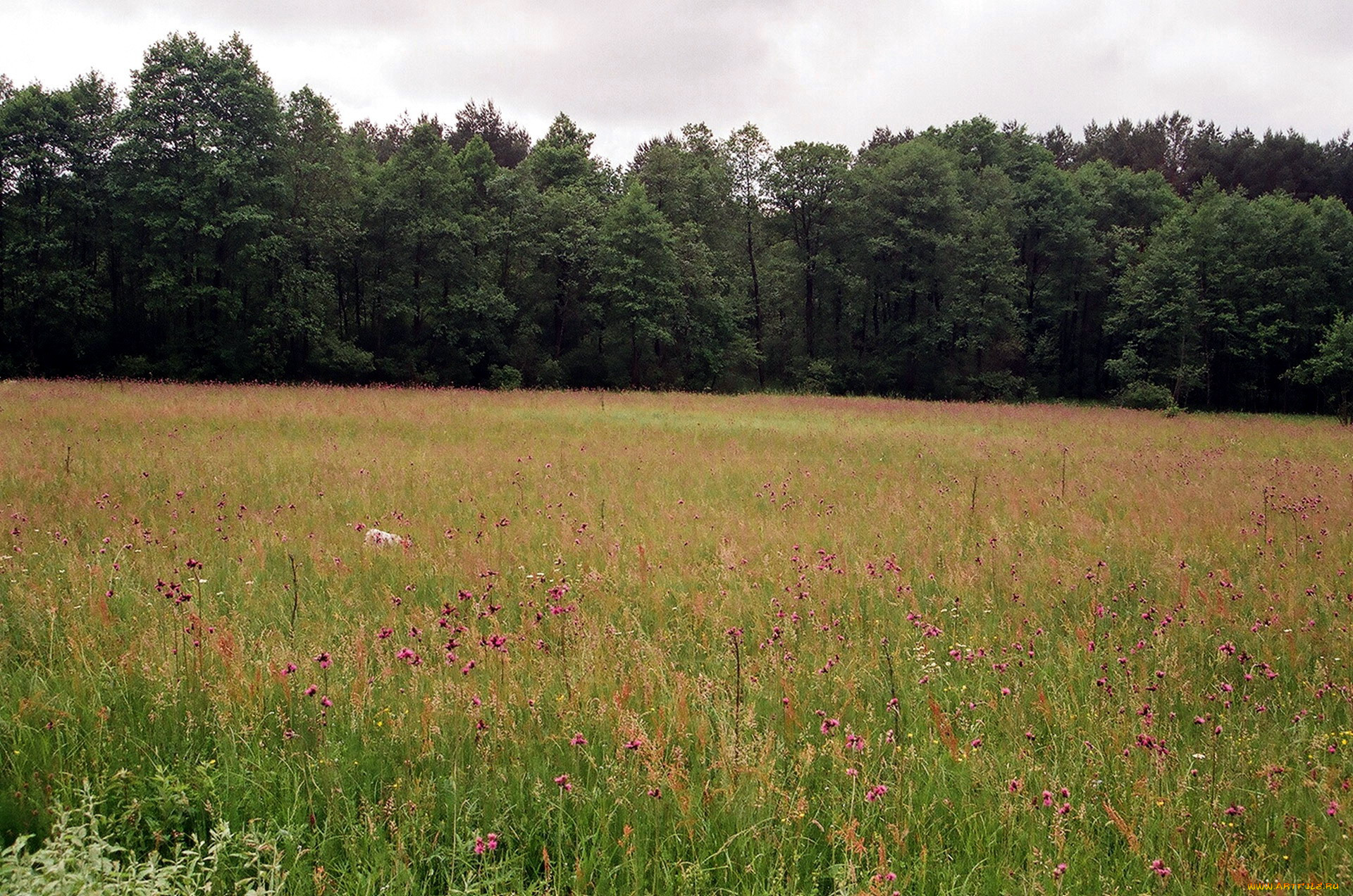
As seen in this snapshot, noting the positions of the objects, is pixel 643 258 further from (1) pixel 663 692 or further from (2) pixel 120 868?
(2) pixel 120 868

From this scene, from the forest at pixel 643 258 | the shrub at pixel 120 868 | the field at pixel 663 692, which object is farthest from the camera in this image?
the forest at pixel 643 258

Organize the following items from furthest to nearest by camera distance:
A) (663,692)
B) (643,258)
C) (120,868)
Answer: (643,258), (663,692), (120,868)

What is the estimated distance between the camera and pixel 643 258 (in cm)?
4059

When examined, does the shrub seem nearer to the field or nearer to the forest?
the field

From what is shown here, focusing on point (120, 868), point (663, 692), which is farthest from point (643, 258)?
point (120, 868)

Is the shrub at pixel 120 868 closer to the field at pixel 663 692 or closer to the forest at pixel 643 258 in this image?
the field at pixel 663 692

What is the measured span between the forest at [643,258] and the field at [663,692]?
28.9m

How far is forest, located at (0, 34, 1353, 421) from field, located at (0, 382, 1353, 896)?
28.9 meters

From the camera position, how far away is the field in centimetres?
261

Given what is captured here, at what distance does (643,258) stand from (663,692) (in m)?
38.7

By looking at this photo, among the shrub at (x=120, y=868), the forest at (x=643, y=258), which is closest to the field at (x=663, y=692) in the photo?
the shrub at (x=120, y=868)

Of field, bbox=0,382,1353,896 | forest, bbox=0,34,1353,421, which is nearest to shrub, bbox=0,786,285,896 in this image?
field, bbox=0,382,1353,896

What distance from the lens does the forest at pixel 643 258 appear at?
32.3 m

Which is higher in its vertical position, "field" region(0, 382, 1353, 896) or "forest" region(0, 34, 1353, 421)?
"forest" region(0, 34, 1353, 421)
